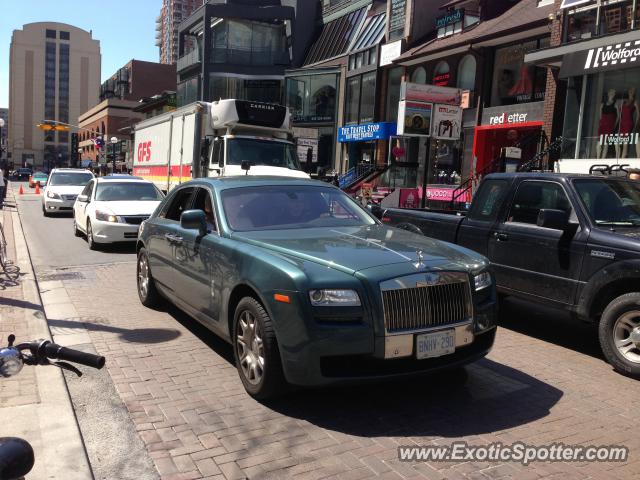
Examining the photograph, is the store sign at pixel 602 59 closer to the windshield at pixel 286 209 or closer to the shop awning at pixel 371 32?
the windshield at pixel 286 209

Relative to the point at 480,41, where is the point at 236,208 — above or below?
below

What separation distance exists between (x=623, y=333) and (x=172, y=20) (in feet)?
563

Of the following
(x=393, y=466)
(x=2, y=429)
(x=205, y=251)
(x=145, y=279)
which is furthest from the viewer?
(x=145, y=279)

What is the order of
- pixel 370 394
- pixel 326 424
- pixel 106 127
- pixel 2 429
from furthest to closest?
pixel 106 127
pixel 370 394
pixel 326 424
pixel 2 429

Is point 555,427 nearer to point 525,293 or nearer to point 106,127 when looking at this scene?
point 525,293

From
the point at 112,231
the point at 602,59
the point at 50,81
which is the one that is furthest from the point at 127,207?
the point at 50,81

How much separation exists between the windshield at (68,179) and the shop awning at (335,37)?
21.5 meters

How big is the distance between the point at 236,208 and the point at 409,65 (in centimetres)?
2508

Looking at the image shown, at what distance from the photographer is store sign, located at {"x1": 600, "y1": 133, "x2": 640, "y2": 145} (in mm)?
14812

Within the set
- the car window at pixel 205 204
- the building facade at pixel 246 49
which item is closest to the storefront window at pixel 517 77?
the car window at pixel 205 204

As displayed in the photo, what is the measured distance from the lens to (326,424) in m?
4.02

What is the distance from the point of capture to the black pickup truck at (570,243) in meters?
5.25

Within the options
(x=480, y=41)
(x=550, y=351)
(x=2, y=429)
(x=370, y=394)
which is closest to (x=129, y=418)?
(x=2, y=429)

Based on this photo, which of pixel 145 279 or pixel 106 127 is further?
pixel 106 127
